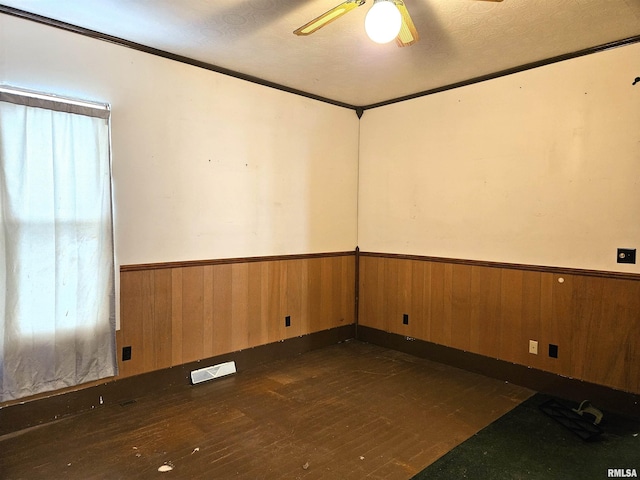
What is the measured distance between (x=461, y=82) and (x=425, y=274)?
1801 mm

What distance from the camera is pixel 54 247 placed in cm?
259

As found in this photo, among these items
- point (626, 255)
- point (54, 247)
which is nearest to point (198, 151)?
point (54, 247)

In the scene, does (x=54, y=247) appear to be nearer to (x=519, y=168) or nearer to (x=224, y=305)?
(x=224, y=305)

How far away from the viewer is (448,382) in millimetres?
3412

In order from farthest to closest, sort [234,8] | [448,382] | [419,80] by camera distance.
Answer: [419,80], [448,382], [234,8]

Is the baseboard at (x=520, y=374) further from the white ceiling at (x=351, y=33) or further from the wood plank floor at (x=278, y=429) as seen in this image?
the white ceiling at (x=351, y=33)

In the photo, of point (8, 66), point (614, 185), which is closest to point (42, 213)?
point (8, 66)

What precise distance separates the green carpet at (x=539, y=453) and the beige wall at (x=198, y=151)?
7.34 ft

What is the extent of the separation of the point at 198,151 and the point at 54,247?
1.27m

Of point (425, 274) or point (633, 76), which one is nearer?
point (633, 76)

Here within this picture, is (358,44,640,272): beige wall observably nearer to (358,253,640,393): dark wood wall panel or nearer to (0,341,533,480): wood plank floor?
(358,253,640,393): dark wood wall panel

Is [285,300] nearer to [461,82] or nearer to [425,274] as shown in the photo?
[425,274]

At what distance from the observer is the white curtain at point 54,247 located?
244 cm

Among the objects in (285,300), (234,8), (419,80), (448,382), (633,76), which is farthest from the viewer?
(285,300)
